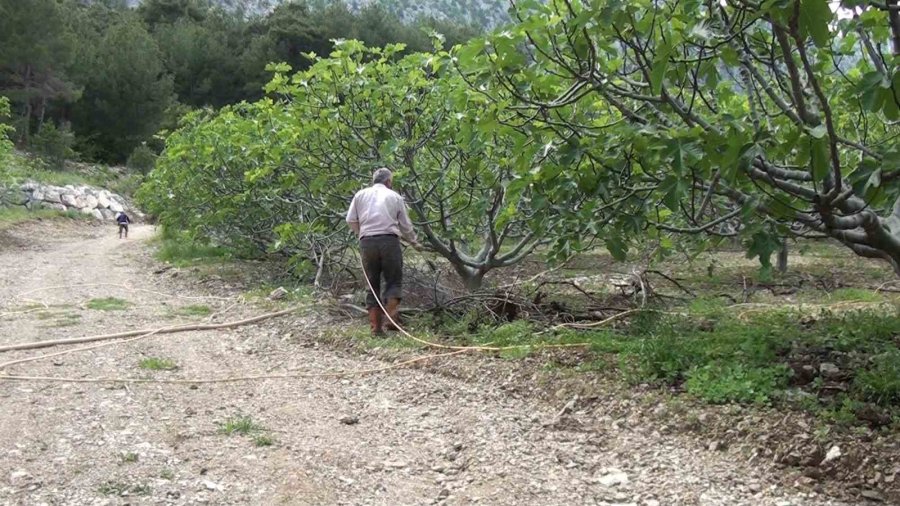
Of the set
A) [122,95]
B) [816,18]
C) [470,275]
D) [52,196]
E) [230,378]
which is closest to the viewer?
[816,18]

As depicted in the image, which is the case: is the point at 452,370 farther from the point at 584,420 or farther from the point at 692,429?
the point at 692,429

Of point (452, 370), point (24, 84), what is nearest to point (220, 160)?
point (452, 370)

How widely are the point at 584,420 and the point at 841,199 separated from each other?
180cm

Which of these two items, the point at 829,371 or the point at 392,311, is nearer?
the point at 829,371

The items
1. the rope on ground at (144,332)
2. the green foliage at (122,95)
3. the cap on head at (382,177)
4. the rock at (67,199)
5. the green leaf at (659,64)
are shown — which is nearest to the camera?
the green leaf at (659,64)

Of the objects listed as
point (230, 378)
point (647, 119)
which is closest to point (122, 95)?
point (230, 378)

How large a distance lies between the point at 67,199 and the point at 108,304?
2364 cm

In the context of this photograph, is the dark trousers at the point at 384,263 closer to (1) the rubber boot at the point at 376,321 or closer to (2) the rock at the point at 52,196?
(1) the rubber boot at the point at 376,321

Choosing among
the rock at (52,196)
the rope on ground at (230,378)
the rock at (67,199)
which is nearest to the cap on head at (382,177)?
the rope on ground at (230,378)

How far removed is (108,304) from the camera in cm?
884

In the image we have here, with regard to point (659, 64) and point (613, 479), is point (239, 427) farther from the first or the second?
point (659, 64)

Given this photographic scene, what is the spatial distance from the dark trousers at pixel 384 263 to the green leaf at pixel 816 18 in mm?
4535

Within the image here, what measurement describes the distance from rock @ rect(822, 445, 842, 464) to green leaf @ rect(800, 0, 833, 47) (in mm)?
1852

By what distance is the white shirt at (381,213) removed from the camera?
655 cm
